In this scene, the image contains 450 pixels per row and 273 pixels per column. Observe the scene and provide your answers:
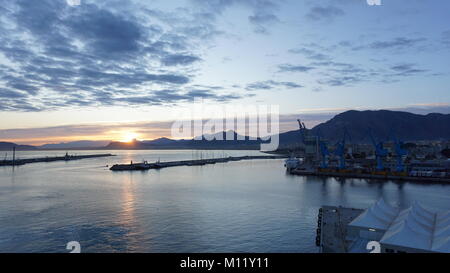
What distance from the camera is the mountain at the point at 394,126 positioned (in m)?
132

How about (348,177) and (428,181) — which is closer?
(428,181)

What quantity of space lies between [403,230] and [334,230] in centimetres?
269

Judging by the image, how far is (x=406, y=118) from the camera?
141 m

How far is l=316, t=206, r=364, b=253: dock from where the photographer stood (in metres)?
7.55

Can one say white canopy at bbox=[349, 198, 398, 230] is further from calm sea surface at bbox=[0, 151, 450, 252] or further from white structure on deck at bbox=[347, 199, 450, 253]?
calm sea surface at bbox=[0, 151, 450, 252]

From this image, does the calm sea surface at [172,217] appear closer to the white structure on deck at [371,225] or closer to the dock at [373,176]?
the white structure on deck at [371,225]

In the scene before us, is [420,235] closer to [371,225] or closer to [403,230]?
[403,230]

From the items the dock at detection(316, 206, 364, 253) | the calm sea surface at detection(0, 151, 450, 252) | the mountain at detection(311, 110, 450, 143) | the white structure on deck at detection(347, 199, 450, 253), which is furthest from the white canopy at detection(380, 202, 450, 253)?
the mountain at detection(311, 110, 450, 143)

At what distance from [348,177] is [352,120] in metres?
122

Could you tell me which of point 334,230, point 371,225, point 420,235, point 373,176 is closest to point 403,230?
point 420,235
